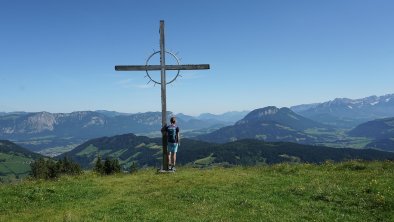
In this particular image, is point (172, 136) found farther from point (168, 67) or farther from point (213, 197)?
point (213, 197)

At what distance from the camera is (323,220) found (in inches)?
596

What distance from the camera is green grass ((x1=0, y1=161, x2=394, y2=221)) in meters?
16.1

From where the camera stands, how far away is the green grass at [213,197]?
16.1 m

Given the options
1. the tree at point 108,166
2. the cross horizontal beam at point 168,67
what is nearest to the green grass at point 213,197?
the cross horizontal beam at point 168,67

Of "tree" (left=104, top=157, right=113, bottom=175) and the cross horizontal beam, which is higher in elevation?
the cross horizontal beam

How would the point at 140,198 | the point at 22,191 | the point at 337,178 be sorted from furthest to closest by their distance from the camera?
the point at 337,178
the point at 22,191
the point at 140,198

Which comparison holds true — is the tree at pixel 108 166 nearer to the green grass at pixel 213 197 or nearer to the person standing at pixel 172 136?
the person standing at pixel 172 136

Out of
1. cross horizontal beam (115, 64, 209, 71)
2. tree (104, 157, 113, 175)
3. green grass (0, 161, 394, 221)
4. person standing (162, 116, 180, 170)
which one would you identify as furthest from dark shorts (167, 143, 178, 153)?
tree (104, 157, 113, 175)

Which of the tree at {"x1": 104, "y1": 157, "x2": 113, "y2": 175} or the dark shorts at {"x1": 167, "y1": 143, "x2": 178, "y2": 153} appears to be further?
the tree at {"x1": 104, "y1": 157, "x2": 113, "y2": 175}

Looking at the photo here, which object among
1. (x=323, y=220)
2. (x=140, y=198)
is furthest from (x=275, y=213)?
(x=140, y=198)

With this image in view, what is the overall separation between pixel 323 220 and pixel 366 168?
42.5ft

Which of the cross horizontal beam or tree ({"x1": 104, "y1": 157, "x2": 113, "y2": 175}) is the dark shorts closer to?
the cross horizontal beam

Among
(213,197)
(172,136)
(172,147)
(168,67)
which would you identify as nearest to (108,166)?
(172,147)

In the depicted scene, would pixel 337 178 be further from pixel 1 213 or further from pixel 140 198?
pixel 1 213
